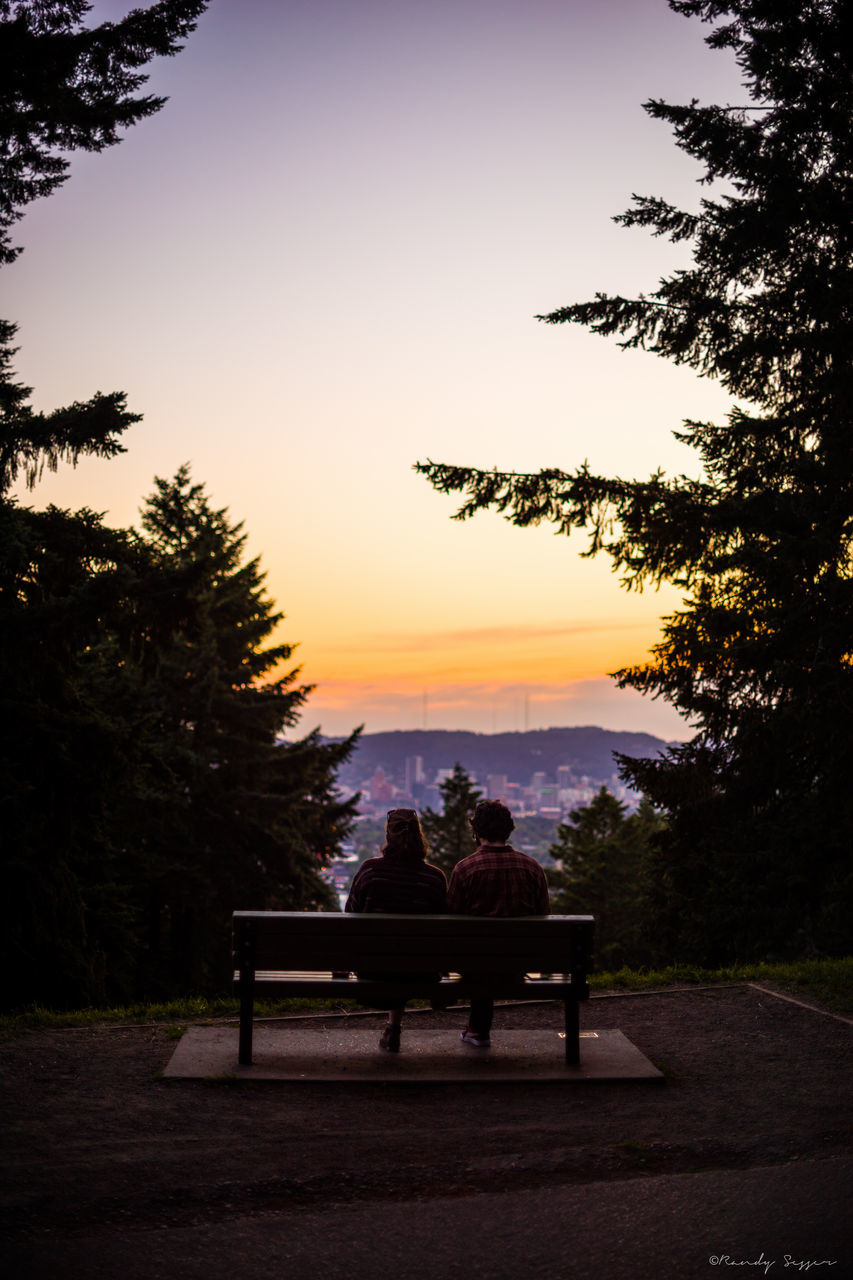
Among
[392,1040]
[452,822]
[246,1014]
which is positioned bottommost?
[452,822]

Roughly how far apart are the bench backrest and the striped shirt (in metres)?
0.46

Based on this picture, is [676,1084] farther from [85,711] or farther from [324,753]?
[324,753]

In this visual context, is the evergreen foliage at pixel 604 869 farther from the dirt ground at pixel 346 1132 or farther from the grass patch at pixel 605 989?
the dirt ground at pixel 346 1132

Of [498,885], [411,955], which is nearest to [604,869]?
[498,885]

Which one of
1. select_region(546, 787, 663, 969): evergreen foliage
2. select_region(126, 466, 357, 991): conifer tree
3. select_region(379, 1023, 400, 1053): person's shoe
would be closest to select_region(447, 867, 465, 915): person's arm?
select_region(379, 1023, 400, 1053): person's shoe

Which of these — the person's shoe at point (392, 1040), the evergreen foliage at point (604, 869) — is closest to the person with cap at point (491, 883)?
the person's shoe at point (392, 1040)

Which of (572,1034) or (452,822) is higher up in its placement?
(572,1034)

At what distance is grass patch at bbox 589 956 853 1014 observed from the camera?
351 inches

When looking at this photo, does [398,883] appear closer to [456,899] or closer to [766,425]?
[456,899]

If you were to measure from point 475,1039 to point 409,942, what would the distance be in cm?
105

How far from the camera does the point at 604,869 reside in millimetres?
61250

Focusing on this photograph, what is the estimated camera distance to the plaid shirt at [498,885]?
668 centimetres

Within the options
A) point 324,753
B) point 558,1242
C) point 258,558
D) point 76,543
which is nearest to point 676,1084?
point 558,1242

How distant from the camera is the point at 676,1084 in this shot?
613 centimetres
